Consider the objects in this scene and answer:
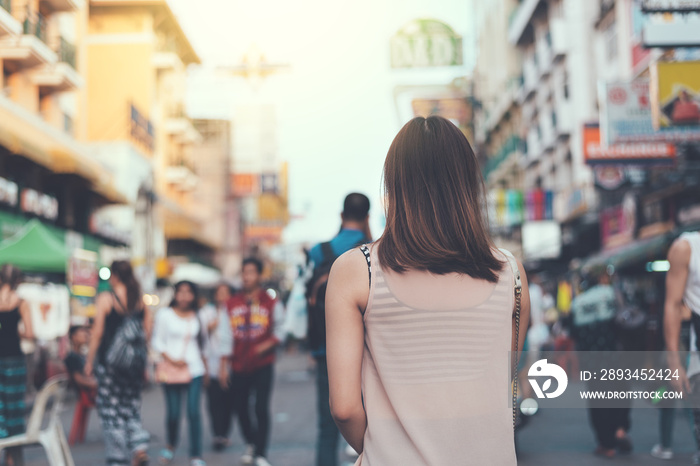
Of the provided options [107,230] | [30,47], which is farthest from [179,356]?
[107,230]

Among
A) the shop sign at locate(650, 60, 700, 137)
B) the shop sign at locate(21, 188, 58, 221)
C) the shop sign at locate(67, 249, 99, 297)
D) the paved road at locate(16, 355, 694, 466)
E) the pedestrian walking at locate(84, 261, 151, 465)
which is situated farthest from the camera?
the shop sign at locate(21, 188, 58, 221)

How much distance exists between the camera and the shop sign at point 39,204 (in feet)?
62.7

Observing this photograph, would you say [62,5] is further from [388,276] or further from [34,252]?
[388,276]

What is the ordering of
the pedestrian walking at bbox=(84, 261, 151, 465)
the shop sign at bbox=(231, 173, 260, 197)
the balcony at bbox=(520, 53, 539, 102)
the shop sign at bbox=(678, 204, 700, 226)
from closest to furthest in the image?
the pedestrian walking at bbox=(84, 261, 151, 465) < the shop sign at bbox=(678, 204, 700, 226) < the balcony at bbox=(520, 53, 539, 102) < the shop sign at bbox=(231, 173, 260, 197)

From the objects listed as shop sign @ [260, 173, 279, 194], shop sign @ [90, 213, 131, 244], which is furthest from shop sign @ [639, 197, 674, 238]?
shop sign @ [260, 173, 279, 194]

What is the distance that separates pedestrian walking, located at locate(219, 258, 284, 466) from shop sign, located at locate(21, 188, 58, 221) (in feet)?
41.8

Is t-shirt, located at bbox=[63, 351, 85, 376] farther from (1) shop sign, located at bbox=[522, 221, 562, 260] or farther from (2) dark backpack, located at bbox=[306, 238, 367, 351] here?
(1) shop sign, located at bbox=[522, 221, 562, 260]

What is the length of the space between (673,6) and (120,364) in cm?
718

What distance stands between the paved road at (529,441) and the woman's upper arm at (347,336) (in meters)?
5.93

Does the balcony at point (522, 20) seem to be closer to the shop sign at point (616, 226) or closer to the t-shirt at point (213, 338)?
the shop sign at point (616, 226)

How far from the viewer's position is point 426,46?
822 inches

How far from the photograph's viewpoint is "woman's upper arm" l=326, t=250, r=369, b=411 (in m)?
1.92

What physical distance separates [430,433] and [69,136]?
73.3 feet

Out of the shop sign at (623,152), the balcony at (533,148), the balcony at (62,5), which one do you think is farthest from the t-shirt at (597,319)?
the balcony at (533,148)
